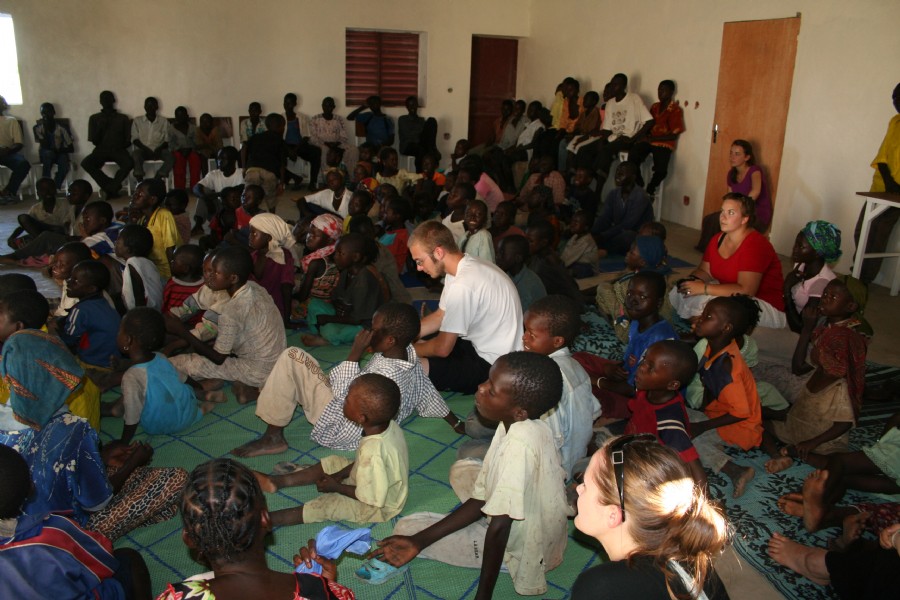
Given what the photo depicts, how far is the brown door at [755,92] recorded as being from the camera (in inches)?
266

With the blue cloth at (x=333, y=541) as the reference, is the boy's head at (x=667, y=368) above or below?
above

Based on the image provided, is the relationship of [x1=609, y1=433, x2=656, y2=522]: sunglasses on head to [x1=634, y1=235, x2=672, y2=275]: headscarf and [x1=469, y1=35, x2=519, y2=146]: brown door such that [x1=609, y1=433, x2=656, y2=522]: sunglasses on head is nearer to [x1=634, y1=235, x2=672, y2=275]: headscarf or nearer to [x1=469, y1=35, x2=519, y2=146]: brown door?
[x1=634, y1=235, x2=672, y2=275]: headscarf

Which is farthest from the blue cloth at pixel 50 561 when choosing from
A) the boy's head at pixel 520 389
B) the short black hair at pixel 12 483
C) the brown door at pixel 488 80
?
the brown door at pixel 488 80

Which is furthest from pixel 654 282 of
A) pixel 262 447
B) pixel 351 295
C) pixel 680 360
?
pixel 262 447

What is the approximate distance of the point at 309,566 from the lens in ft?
6.02

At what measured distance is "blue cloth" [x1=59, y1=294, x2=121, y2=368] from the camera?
11.7ft

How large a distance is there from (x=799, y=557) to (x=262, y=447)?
2.20 m

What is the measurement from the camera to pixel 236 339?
364 centimetres

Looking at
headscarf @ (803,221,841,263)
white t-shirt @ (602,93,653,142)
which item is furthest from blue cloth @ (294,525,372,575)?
white t-shirt @ (602,93,653,142)

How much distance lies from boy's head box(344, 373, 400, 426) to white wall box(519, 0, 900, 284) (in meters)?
5.15

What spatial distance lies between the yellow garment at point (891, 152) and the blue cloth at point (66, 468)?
5.76m

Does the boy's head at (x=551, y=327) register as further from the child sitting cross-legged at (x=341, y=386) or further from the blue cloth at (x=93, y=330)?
the blue cloth at (x=93, y=330)

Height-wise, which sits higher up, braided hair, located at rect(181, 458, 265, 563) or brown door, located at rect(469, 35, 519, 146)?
brown door, located at rect(469, 35, 519, 146)

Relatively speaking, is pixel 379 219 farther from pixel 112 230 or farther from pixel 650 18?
pixel 650 18
